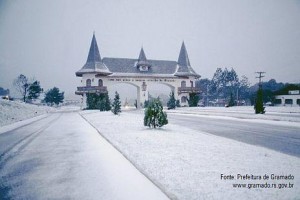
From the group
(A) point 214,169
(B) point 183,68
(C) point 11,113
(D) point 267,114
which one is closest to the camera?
(A) point 214,169

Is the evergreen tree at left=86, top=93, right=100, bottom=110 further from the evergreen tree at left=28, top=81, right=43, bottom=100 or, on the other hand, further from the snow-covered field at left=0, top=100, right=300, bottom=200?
the snow-covered field at left=0, top=100, right=300, bottom=200

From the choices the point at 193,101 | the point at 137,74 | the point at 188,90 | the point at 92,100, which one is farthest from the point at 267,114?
the point at 137,74

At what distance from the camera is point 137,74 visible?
191 feet

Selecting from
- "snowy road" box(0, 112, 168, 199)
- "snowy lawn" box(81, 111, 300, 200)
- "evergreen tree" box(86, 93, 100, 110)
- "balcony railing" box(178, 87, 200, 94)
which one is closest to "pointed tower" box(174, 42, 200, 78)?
"balcony railing" box(178, 87, 200, 94)

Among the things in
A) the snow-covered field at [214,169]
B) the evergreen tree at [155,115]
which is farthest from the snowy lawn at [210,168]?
the evergreen tree at [155,115]

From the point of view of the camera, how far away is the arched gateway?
5312 cm

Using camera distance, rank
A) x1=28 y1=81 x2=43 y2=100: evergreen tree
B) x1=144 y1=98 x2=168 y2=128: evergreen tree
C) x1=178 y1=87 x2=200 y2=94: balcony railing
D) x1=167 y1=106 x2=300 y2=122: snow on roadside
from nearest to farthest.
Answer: x1=144 y1=98 x2=168 y2=128: evergreen tree → x1=167 y1=106 x2=300 y2=122: snow on roadside → x1=178 y1=87 x2=200 y2=94: balcony railing → x1=28 y1=81 x2=43 y2=100: evergreen tree

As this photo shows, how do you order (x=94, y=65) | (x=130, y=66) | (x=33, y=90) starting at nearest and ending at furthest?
(x=94, y=65)
(x=130, y=66)
(x=33, y=90)

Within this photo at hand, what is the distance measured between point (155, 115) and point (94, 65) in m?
42.0

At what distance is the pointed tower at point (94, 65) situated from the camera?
52.7 m

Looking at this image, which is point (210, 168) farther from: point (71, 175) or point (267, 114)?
point (267, 114)

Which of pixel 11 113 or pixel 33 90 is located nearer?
pixel 11 113

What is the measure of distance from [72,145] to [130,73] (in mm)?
48856

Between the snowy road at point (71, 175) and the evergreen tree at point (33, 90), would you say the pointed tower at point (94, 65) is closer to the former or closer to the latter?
the evergreen tree at point (33, 90)
